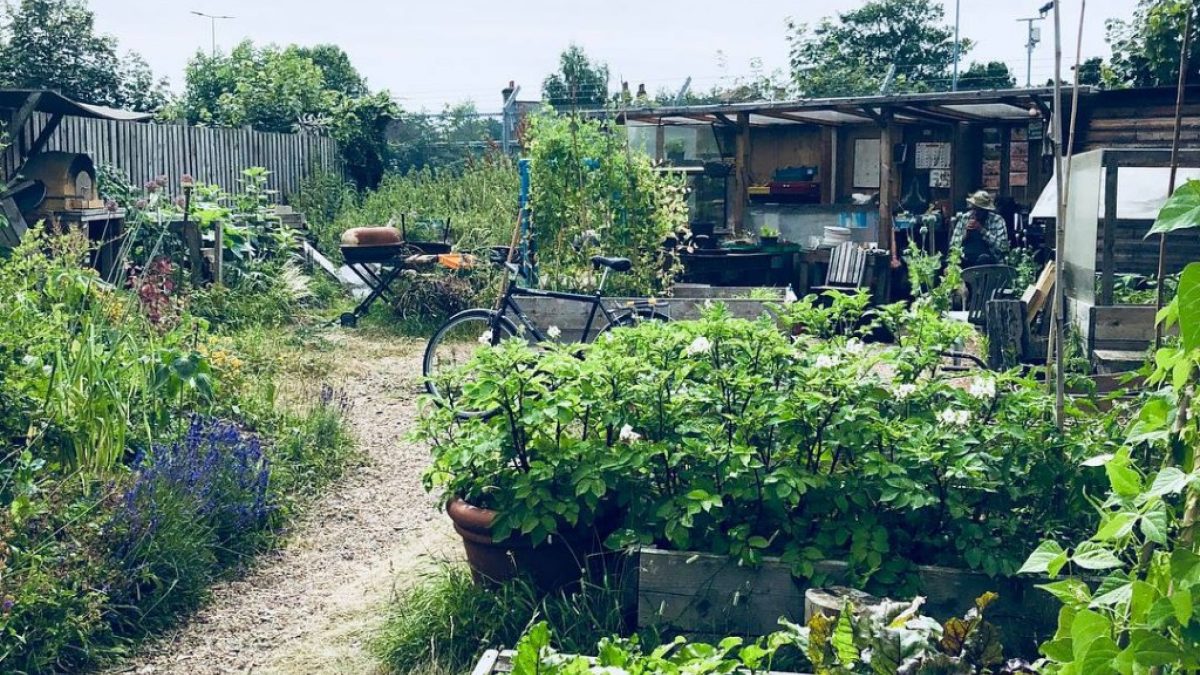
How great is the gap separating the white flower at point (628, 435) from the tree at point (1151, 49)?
437 inches

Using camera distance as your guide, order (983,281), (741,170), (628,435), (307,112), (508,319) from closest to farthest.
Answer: (628,435), (508,319), (983,281), (741,170), (307,112)

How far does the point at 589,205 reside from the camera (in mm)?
11078

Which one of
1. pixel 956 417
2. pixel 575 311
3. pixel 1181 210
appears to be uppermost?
pixel 1181 210

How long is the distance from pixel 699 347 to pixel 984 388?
0.93m

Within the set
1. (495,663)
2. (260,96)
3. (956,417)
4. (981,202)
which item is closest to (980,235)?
(981,202)

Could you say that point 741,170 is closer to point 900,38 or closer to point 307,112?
point 307,112

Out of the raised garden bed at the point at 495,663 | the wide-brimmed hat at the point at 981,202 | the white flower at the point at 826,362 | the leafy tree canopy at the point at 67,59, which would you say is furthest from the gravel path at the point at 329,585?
the leafy tree canopy at the point at 67,59

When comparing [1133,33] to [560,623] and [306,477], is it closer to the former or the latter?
[306,477]

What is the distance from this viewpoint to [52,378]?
523cm

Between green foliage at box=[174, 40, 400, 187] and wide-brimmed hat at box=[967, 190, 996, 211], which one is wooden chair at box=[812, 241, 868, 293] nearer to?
wide-brimmed hat at box=[967, 190, 996, 211]

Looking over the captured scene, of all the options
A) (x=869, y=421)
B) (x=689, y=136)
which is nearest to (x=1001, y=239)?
(x=689, y=136)

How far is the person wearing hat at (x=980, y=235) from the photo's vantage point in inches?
559

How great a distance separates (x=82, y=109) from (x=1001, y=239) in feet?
33.5

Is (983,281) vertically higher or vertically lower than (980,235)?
lower
